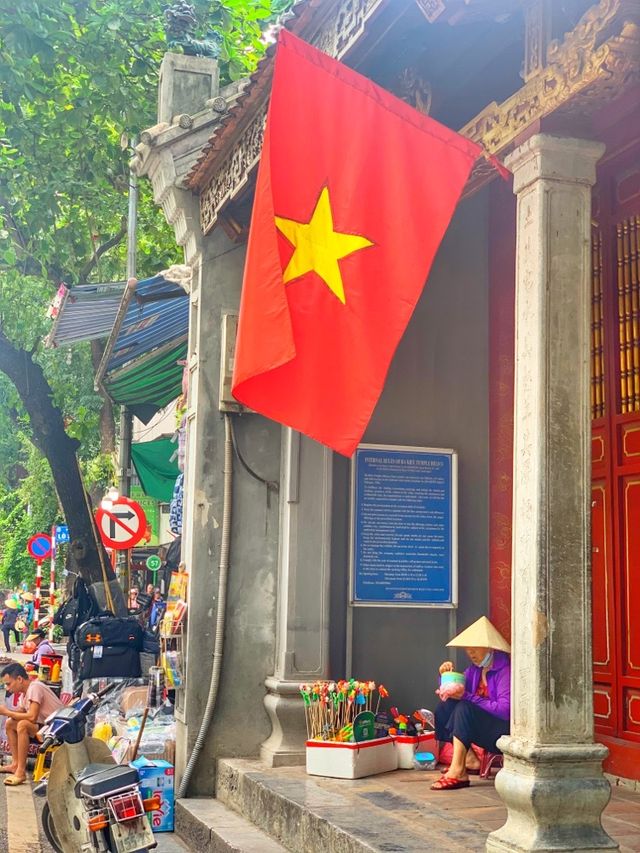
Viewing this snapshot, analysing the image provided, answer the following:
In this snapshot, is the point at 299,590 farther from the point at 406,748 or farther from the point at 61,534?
the point at 61,534

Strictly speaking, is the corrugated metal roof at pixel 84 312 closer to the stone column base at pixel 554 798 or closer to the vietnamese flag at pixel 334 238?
the vietnamese flag at pixel 334 238

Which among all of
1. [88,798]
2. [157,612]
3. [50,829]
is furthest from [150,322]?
[88,798]

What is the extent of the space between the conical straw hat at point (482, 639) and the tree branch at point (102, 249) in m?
10.7

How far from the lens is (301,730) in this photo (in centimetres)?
782

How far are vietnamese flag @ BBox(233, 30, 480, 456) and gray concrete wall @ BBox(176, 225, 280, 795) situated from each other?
3586 millimetres

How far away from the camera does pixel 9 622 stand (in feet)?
123

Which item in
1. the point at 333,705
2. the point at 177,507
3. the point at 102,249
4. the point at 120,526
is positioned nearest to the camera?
the point at 333,705

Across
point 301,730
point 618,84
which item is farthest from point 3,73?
point 618,84

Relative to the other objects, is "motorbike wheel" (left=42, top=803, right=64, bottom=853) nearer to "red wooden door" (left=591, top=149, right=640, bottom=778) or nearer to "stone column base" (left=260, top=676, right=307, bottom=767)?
"stone column base" (left=260, top=676, right=307, bottom=767)

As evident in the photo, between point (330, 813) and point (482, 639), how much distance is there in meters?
1.70

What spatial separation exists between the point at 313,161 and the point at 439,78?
1590 millimetres

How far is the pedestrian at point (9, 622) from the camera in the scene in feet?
116

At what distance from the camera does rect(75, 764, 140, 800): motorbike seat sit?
5992 millimetres

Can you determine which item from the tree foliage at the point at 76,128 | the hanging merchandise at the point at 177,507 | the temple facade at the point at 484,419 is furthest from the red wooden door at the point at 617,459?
the tree foliage at the point at 76,128
